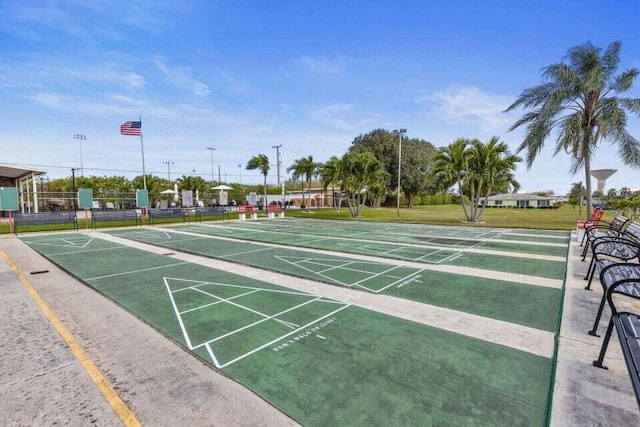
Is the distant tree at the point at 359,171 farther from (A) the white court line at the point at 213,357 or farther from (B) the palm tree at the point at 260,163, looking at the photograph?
(A) the white court line at the point at 213,357

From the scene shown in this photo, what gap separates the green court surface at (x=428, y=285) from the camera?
503 cm

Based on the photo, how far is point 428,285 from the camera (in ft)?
21.1

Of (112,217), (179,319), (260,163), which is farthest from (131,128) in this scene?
(179,319)

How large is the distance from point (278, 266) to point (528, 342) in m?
5.68

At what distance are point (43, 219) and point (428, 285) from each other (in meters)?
22.2

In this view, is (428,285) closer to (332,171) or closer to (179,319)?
(179,319)

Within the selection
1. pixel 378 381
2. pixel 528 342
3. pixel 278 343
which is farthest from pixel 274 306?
pixel 528 342

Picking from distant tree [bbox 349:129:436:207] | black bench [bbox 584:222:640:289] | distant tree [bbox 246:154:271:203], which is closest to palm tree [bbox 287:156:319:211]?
distant tree [bbox 246:154:271:203]

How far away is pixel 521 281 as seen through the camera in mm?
6734

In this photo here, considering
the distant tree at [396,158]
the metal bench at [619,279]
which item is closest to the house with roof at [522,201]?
the distant tree at [396,158]

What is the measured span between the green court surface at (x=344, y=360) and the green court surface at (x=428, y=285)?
101cm

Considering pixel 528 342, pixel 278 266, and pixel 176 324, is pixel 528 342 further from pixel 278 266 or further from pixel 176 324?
pixel 278 266

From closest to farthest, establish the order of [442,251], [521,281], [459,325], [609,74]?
[459,325] < [521,281] < [442,251] < [609,74]

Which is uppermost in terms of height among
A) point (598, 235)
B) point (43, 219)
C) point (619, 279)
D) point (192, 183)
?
point (192, 183)
